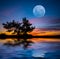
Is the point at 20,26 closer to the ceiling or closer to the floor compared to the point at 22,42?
closer to the ceiling

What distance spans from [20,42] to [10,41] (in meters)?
0.12

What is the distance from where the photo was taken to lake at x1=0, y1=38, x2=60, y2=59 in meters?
2.03

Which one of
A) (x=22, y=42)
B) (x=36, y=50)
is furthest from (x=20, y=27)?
(x=36, y=50)

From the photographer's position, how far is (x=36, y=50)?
6.73 feet

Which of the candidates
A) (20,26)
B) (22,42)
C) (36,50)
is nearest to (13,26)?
(20,26)

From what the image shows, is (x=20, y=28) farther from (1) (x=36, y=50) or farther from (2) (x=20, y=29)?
(1) (x=36, y=50)

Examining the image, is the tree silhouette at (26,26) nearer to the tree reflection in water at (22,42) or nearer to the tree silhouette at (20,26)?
the tree silhouette at (20,26)

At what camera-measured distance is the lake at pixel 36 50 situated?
2.03 meters

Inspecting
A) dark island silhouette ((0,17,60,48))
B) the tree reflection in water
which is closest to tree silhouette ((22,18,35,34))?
dark island silhouette ((0,17,60,48))

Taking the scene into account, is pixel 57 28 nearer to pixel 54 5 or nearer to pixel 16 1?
pixel 54 5

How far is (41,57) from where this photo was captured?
6.64 feet

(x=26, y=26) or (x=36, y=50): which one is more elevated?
(x=26, y=26)

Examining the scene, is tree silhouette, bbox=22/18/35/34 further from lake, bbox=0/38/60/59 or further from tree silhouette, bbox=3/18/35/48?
lake, bbox=0/38/60/59

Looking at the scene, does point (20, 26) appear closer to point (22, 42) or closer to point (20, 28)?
point (20, 28)
